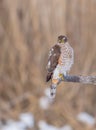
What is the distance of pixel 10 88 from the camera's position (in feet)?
13.0

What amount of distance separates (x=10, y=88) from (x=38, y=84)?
0.64ft

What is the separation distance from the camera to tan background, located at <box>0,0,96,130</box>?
342 cm

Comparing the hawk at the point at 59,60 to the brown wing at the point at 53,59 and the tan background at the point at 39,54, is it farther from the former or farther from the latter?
the tan background at the point at 39,54

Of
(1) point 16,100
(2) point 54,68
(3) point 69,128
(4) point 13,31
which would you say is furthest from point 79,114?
(2) point 54,68

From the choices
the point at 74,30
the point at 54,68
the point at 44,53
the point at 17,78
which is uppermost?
the point at 54,68

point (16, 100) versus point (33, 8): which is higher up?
point (33, 8)

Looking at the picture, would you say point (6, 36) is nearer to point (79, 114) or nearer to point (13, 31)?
point (13, 31)

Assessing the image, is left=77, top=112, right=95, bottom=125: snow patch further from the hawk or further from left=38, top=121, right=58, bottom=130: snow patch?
the hawk

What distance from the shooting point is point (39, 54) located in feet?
12.1

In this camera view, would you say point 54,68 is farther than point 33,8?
No

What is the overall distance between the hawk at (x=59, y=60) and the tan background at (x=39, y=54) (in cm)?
262

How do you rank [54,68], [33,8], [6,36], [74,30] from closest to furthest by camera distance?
[54,68], [74,30], [33,8], [6,36]

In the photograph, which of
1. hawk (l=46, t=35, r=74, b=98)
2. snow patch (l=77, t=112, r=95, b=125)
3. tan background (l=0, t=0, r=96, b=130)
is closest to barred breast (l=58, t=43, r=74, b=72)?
hawk (l=46, t=35, r=74, b=98)

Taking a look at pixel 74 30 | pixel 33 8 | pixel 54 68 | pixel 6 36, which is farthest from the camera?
pixel 6 36
